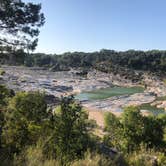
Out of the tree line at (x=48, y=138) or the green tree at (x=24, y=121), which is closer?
the tree line at (x=48, y=138)

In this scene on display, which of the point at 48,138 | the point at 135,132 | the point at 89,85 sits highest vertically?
the point at 48,138

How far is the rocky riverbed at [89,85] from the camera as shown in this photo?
7431cm

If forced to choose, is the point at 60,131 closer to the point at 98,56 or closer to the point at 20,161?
the point at 20,161

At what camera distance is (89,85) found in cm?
11262

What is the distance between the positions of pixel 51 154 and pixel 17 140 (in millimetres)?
1709

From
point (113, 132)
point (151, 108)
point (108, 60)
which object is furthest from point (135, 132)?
point (108, 60)

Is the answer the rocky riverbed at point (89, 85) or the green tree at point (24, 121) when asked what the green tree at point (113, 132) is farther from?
the rocky riverbed at point (89, 85)

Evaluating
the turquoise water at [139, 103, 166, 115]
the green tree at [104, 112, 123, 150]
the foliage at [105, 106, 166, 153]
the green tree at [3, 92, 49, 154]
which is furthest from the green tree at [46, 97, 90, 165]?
the turquoise water at [139, 103, 166, 115]

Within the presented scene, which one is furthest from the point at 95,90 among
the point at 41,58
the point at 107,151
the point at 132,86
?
the point at 107,151

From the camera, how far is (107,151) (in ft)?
33.8

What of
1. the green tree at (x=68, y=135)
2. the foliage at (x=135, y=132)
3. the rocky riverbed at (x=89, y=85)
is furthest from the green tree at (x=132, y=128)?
the rocky riverbed at (x=89, y=85)

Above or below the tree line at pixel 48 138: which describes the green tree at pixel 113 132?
below

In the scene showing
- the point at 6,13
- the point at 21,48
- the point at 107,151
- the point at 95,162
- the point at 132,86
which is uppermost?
the point at 6,13

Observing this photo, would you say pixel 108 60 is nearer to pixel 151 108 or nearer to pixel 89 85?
pixel 89 85
